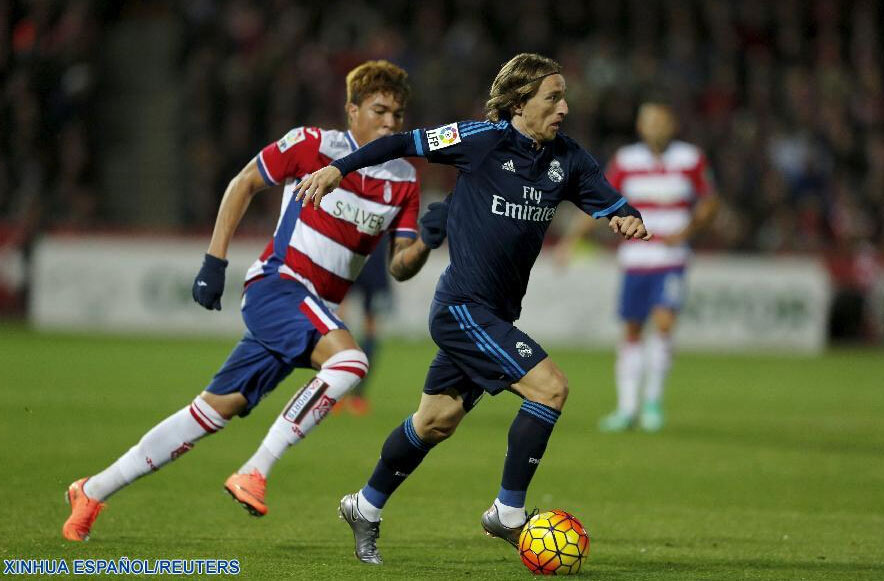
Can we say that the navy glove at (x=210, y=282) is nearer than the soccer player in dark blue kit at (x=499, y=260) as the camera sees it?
No

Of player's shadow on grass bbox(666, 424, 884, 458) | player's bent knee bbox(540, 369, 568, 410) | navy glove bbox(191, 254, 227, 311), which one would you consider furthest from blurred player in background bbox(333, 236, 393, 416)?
player's bent knee bbox(540, 369, 568, 410)

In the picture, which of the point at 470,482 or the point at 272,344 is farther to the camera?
the point at 470,482

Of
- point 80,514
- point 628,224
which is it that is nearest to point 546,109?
point 628,224

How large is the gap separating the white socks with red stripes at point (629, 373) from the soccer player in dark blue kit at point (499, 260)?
5.19 meters

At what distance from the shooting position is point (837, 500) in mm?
7648

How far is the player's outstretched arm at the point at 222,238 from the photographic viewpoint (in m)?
6.12

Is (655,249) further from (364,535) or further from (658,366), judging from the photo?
(364,535)

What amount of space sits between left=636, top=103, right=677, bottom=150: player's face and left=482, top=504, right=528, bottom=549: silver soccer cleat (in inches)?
226

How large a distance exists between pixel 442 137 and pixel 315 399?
52.3 inches

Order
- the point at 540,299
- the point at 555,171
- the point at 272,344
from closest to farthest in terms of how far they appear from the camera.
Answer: the point at 555,171 → the point at 272,344 → the point at 540,299

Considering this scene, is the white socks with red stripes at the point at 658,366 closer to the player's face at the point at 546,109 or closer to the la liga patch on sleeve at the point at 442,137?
the player's face at the point at 546,109

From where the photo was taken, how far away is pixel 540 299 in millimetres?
18609

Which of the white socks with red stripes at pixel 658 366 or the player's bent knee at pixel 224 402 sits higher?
the player's bent knee at pixel 224 402

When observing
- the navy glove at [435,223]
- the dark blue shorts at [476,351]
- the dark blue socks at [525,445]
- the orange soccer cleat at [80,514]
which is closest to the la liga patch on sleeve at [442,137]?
the navy glove at [435,223]
